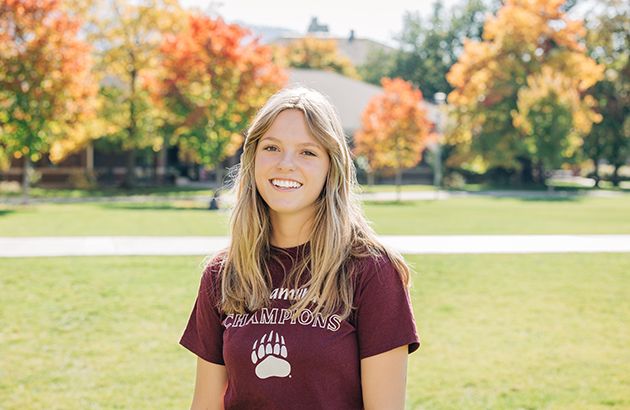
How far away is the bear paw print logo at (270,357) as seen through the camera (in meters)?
2.30

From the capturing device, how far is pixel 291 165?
2.48m

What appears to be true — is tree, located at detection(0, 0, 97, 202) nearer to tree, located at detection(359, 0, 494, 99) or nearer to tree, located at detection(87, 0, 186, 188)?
tree, located at detection(87, 0, 186, 188)

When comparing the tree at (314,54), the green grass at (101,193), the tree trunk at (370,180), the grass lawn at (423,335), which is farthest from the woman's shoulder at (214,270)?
the tree at (314,54)

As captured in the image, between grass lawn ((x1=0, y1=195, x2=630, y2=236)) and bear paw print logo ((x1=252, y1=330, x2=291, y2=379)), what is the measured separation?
12655 millimetres

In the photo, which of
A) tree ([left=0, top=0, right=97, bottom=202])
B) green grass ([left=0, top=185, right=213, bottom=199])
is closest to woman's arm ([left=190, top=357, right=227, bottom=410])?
tree ([left=0, top=0, right=97, bottom=202])

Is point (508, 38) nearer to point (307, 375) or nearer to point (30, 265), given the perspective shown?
point (30, 265)

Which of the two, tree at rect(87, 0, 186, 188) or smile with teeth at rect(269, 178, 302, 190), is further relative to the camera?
tree at rect(87, 0, 186, 188)

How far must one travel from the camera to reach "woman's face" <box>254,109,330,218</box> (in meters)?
2.49

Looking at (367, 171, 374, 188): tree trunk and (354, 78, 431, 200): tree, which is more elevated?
(354, 78, 431, 200): tree

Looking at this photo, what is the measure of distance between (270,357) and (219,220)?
53.3 feet

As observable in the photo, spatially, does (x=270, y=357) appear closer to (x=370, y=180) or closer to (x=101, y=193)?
(x=101, y=193)

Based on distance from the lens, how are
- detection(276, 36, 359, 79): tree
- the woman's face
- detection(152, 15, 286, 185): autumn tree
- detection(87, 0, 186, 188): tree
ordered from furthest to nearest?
detection(276, 36, 359, 79): tree, detection(87, 0, 186, 188): tree, detection(152, 15, 286, 185): autumn tree, the woman's face

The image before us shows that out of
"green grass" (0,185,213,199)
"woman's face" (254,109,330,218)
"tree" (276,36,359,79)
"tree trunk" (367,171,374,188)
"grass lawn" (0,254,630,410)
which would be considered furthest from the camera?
"tree" (276,36,359,79)

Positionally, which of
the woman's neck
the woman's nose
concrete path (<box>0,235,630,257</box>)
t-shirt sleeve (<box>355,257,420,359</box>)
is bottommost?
concrete path (<box>0,235,630,257</box>)
